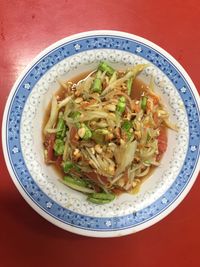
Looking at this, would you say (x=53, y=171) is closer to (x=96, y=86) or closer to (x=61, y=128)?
(x=61, y=128)

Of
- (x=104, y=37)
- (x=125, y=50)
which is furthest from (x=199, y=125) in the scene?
(x=104, y=37)

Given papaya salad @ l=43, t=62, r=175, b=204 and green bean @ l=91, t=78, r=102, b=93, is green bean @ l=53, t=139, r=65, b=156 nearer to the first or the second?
papaya salad @ l=43, t=62, r=175, b=204

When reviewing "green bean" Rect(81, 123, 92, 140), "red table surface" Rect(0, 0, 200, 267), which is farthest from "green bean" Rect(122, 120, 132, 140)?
"red table surface" Rect(0, 0, 200, 267)

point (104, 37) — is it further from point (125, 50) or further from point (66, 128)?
point (66, 128)

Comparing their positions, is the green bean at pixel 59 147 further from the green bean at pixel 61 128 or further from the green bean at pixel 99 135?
the green bean at pixel 99 135

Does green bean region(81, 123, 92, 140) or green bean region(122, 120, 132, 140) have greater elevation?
green bean region(81, 123, 92, 140)
